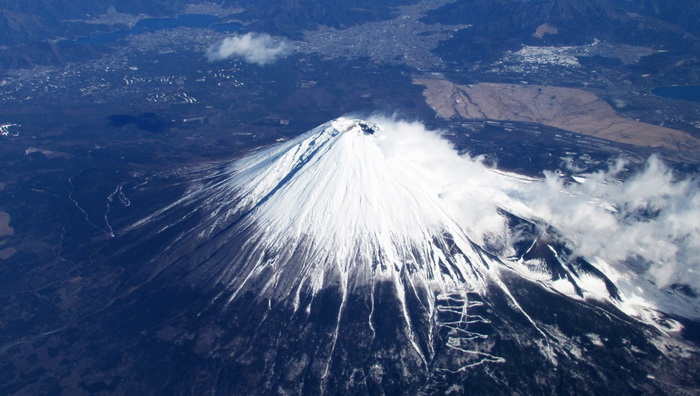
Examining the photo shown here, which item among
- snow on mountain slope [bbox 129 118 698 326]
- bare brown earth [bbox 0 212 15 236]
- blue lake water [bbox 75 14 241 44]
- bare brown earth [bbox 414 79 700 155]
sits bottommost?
bare brown earth [bbox 0 212 15 236]

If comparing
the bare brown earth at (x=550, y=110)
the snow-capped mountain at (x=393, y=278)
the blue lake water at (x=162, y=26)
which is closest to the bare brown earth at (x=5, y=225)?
the snow-capped mountain at (x=393, y=278)

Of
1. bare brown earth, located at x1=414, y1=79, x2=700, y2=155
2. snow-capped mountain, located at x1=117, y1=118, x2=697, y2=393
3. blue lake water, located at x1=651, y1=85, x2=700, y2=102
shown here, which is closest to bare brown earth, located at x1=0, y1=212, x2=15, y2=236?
snow-capped mountain, located at x1=117, y1=118, x2=697, y2=393

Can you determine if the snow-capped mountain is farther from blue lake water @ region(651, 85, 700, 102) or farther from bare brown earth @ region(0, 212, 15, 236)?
blue lake water @ region(651, 85, 700, 102)

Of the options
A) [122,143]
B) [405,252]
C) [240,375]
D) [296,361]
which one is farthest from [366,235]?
[122,143]

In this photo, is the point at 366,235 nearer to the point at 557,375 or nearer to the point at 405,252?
the point at 405,252

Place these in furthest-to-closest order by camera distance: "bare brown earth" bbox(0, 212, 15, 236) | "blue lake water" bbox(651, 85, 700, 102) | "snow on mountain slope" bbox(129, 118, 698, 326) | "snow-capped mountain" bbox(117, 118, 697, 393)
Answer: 1. "blue lake water" bbox(651, 85, 700, 102)
2. "bare brown earth" bbox(0, 212, 15, 236)
3. "snow on mountain slope" bbox(129, 118, 698, 326)
4. "snow-capped mountain" bbox(117, 118, 697, 393)

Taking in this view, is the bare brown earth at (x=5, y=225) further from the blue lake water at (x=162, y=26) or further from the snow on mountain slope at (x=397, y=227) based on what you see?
the blue lake water at (x=162, y=26)

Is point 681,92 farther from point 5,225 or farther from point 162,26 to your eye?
point 162,26
